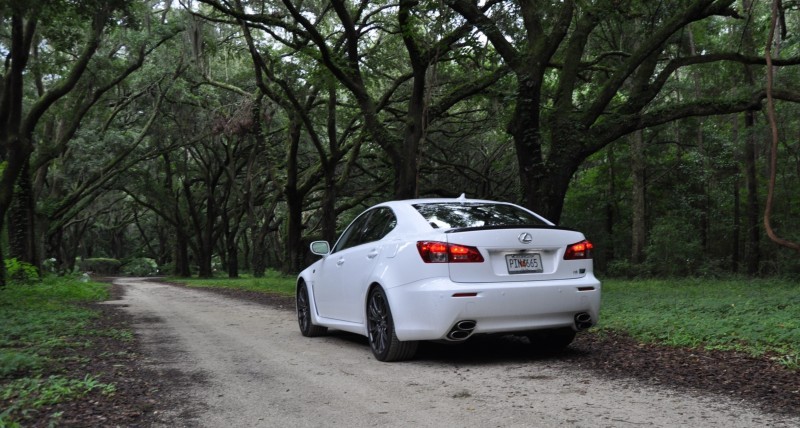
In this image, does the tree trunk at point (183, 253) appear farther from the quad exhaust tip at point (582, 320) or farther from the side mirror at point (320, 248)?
the quad exhaust tip at point (582, 320)

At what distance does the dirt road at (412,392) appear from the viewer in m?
3.82

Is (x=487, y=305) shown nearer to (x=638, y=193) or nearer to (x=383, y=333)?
(x=383, y=333)

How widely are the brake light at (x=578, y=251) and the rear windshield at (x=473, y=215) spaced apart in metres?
0.35

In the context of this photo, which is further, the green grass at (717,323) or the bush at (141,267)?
the bush at (141,267)

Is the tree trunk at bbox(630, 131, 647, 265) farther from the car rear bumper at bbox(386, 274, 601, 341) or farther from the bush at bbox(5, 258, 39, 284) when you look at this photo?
the bush at bbox(5, 258, 39, 284)

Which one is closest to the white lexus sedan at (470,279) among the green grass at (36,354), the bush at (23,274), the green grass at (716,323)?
the green grass at (716,323)

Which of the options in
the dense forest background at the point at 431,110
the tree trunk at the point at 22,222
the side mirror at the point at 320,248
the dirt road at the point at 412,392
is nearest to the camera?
the dirt road at the point at 412,392

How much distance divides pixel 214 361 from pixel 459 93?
35.2 ft

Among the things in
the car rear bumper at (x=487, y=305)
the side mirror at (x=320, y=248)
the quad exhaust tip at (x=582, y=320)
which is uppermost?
the side mirror at (x=320, y=248)

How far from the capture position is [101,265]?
56.5 metres

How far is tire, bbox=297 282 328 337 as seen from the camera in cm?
801

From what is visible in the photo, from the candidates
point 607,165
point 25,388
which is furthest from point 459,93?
point 607,165

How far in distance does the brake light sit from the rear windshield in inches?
13.8

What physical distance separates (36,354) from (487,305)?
4236mm
